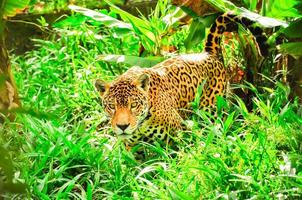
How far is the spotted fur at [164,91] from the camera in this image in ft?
16.1

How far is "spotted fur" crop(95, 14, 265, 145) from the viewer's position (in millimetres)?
4898

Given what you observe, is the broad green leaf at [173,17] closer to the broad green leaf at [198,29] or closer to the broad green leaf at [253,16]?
the broad green leaf at [198,29]

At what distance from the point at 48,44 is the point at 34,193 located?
3471mm

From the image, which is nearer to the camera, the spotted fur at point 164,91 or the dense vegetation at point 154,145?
the dense vegetation at point 154,145

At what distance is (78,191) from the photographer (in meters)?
4.50

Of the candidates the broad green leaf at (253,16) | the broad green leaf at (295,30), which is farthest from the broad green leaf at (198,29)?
the broad green leaf at (295,30)

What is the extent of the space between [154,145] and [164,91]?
445mm

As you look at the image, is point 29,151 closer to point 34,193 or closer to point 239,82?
point 34,193

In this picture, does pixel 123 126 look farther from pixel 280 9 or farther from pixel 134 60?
pixel 280 9

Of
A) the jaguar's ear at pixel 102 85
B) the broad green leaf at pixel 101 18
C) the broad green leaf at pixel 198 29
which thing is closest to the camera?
the jaguar's ear at pixel 102 85

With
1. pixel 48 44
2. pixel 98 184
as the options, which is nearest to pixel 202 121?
pixel 98 184

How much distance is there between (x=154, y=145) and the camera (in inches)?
199

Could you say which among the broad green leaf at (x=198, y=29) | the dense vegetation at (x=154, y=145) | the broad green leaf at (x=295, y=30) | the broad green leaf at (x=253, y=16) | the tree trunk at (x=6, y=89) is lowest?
the dense vegetation at (x=154, y=145)

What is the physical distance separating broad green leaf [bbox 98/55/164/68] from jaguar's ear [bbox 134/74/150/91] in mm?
769
